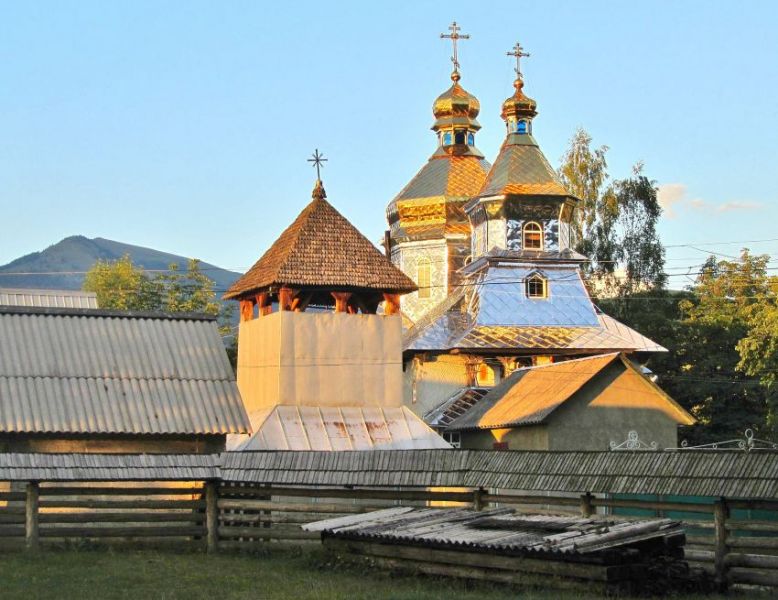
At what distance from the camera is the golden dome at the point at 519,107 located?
200ft

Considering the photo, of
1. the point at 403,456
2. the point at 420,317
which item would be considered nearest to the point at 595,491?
the point at 403,456

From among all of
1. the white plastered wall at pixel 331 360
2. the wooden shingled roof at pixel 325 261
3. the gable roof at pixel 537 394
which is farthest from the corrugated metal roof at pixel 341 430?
the gable roof at pixel 537 394

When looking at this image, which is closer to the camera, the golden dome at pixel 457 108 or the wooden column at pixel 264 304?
the wooden column at pixel 264 304

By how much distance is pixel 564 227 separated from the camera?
58.8 meters

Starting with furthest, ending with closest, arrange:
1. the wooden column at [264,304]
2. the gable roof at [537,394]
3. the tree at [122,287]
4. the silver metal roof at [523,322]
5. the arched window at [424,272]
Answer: the tree at [122,287] < the arched window at [424,272] < the silver metal roof at [523,322] < the gable roof at [537,394] < the wooden column at [264,304]

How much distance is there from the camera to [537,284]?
57156 millimetres

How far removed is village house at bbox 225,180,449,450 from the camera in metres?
36.5

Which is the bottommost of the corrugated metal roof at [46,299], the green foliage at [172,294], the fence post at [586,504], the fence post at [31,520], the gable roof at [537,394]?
the fence post at [31,520]

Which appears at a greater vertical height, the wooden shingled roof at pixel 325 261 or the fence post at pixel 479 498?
the wooden shingled roof at pixel 325 261

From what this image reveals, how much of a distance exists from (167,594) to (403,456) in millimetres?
5777

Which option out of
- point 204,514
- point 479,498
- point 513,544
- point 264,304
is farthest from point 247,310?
point 513,544

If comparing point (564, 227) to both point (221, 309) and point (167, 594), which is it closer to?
point (221, 309)

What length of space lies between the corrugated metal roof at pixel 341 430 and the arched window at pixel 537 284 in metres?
20.4

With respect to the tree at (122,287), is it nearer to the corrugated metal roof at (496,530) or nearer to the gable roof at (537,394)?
the gable roof at (537,394)
